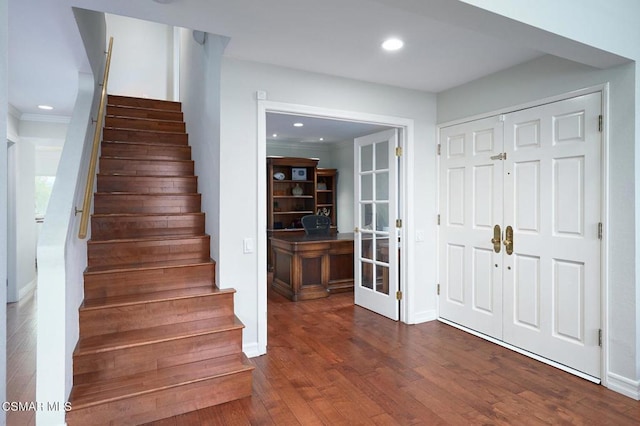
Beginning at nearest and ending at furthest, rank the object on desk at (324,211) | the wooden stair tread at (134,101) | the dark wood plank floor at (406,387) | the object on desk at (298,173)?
the dark wood plank floor at (406,387) → the wooden stair tread at (134,101) → the object on desk at (298,173) → the object on desk at (324,211)

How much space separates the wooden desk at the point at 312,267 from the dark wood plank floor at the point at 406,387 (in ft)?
4.45

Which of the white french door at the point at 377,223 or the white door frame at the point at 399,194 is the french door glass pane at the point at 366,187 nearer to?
the white french door at the point at 377,223

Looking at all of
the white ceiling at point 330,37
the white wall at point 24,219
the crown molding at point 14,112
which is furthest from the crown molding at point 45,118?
the white ceiling at point 330,37

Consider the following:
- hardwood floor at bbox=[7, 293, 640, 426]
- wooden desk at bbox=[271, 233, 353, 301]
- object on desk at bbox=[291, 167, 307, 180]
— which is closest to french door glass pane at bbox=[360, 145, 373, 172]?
wooden desk at bbox=[271, 233, 353, 301]

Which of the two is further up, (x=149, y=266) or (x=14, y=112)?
(x=14, y=112)

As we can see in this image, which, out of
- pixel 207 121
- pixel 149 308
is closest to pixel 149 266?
pixel 149 308

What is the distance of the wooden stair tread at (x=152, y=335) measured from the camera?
7.58ft

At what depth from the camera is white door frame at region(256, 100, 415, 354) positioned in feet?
10.2

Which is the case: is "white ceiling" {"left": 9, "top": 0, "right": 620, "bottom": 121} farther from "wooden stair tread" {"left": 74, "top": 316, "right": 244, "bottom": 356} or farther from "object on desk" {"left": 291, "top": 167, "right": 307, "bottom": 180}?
"object on desk" {"left": 291, "top": 167, "right": 307, "bottom": 180}

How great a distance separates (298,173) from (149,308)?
540 centimetres

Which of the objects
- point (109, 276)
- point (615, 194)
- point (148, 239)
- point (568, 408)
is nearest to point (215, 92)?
point (148, 239)

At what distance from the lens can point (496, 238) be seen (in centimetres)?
336

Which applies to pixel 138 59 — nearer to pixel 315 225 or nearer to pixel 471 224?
pixel 315 225

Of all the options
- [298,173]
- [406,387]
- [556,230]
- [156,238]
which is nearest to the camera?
[406,387]
